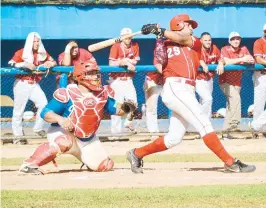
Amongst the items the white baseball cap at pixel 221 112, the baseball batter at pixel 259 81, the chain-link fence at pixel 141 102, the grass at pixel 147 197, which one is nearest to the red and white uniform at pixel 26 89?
the chain-link fence at pixel 141 102

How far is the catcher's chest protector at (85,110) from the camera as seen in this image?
11.4 metres

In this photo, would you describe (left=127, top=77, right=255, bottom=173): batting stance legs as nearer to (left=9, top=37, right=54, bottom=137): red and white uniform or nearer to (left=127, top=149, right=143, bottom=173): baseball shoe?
(left=127, top=149, right=143, bottom=173): baseball shoe

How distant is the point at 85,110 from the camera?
11367 mm

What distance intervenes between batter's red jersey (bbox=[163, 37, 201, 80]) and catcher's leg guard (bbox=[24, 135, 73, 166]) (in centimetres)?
143

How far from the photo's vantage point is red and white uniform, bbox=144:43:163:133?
53.6 ft

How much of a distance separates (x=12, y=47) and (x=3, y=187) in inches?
400

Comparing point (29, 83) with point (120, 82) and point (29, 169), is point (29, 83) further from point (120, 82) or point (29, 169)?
point (29, 169)

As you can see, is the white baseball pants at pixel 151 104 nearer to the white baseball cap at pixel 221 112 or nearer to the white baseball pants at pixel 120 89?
the white baseball pants at pixel 120 89

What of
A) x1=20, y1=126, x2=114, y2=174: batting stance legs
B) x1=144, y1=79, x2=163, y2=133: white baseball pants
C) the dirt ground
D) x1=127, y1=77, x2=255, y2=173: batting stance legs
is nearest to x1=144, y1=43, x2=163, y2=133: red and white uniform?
x1=144, y1=79, x2=163, y2=133: white baseball pants

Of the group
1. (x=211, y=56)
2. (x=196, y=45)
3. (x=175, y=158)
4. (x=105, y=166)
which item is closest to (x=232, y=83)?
(x=211, y=56)

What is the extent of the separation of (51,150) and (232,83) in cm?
575

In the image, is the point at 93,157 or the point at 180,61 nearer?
the point at 180,61

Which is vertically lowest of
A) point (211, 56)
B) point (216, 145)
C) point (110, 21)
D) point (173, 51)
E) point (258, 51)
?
point (216, 145)

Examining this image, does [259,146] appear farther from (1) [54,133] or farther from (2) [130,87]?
(1) [54,133]
